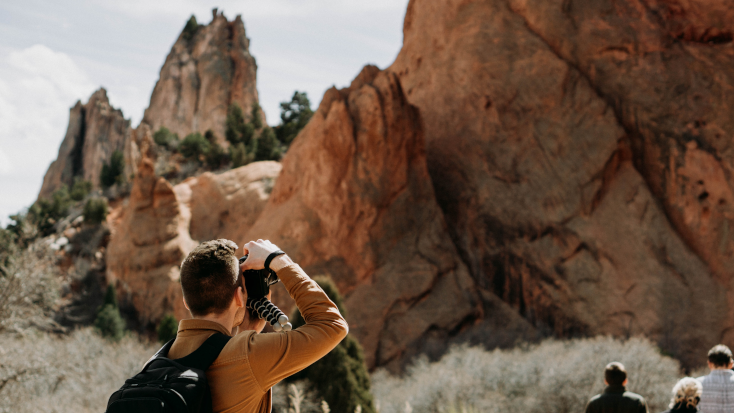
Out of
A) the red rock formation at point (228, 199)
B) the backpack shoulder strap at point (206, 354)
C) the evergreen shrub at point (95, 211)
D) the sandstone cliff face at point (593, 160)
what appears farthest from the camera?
the evergreen shrub at point (95, 211)

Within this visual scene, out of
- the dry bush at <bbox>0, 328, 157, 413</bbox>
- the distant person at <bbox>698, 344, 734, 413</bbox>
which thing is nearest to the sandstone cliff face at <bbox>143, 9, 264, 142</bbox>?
the dry bush at <bbox>0, 328, 157, 413</bbox>

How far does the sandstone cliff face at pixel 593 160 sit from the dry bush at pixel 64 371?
410 inches

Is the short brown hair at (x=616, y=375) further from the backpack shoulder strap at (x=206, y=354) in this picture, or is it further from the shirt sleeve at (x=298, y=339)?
the backpack shoulder strap at (x=206, y=354)

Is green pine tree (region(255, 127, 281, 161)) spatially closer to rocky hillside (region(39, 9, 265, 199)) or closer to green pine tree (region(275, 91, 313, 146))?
green pine tree (region(275, 91, 313, 146))

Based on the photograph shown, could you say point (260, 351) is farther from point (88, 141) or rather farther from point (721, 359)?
point (88, 141)

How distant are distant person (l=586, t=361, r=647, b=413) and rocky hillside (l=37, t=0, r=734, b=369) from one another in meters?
10.6

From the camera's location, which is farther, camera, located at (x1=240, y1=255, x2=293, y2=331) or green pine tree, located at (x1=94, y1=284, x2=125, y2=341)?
green pine tree, located at (x1=94, y1=284, x2=125, y2=341)

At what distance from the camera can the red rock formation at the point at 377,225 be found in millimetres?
16031

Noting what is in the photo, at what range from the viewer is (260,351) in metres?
1.88

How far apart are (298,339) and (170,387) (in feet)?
1.36

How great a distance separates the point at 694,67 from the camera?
737 inches

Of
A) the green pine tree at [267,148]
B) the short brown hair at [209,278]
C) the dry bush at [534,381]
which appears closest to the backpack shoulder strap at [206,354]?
the short brown hair at [209,278]

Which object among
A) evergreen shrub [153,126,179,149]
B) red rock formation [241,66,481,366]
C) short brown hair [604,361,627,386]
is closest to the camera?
short brown hair [604,361,627,386]

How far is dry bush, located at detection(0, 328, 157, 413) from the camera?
25.3 ft
